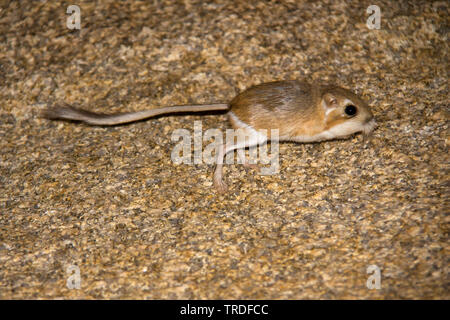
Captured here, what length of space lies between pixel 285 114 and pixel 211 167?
56 cm

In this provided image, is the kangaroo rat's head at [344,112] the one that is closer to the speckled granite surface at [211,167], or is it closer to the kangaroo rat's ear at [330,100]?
the kangaroo rat's ear at [330,100]

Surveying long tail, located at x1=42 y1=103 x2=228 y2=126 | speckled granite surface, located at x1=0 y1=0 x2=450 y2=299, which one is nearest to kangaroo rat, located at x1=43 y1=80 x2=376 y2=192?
long tail, located at x1=42 y1=103 x2=228 y2=126

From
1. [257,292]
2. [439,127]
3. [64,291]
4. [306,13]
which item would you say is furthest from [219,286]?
[306,13]

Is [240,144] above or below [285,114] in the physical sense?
below

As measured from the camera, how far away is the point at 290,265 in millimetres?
2400

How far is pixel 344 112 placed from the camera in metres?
2.89

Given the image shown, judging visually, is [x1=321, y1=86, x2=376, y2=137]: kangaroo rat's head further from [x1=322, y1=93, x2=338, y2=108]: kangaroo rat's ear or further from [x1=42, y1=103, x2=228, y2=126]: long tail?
[x1=42, y1=103, x2=228, y2=126]: long tail

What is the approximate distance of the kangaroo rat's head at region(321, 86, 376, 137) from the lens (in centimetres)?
289

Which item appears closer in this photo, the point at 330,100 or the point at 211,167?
the point at 330,100

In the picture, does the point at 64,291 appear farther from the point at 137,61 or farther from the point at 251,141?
the point at 137,61

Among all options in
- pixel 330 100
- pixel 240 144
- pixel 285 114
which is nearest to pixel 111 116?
pixel 240 144

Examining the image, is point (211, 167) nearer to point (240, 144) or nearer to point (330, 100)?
point (240, 144)

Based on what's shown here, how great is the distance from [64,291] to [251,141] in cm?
133

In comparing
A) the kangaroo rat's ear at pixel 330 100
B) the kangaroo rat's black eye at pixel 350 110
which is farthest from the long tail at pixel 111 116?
the kangaroo rat's black eye at pixel 350 110
